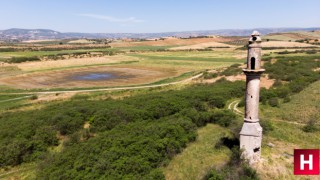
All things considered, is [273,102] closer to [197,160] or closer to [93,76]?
[197,160]

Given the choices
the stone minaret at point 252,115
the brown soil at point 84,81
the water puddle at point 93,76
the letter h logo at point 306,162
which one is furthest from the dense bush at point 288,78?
the water puddle at point 93,76

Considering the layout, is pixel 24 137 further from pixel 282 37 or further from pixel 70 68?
pixel 282 37

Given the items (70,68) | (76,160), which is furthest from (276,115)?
(70,68)

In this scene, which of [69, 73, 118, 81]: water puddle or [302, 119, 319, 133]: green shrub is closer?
[302, 119, 319, 133]: green shrub

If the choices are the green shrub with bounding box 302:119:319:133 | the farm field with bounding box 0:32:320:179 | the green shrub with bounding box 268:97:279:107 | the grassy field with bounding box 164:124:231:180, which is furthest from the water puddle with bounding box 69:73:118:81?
the green shrub with bounding box 302:119:319:133

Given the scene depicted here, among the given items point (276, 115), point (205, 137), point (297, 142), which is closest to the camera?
point (297, 142)

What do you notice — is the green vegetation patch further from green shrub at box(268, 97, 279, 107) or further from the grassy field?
green shrub at box(268, 97, 279, 107)

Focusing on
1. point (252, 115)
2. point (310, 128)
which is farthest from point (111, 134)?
point (310, 128)

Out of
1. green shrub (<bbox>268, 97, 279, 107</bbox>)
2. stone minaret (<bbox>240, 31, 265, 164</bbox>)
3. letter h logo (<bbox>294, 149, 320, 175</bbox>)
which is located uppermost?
stone minaret (<bbox>240, 31, 265, 164</bbox>)
